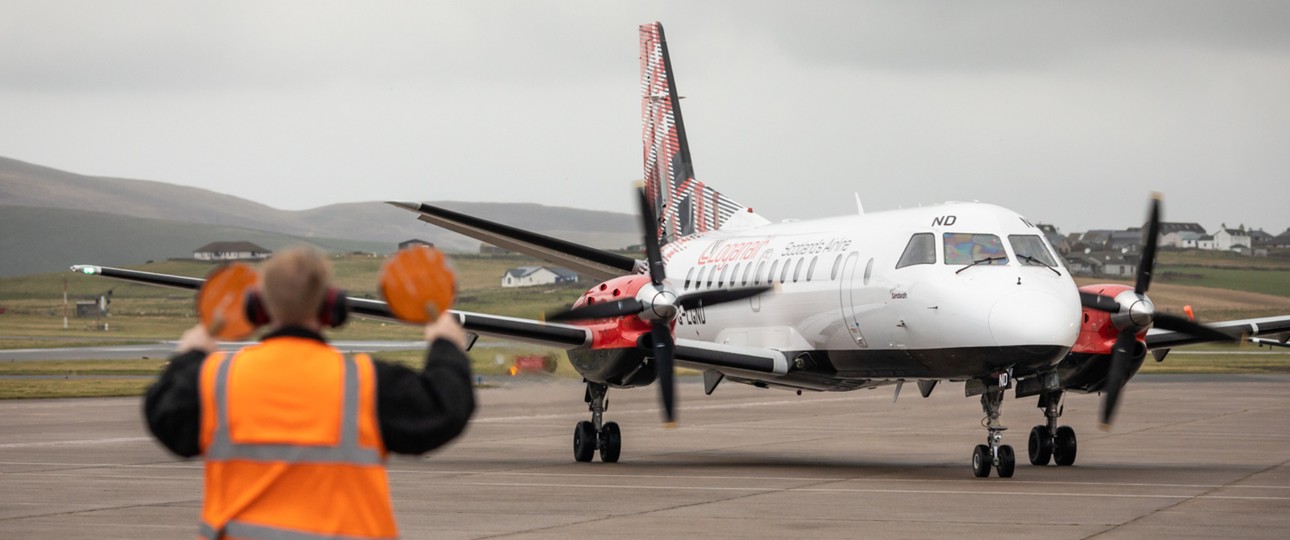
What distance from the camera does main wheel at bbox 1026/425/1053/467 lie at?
18.9m

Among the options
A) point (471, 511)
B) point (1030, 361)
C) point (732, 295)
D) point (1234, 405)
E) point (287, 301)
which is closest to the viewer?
point (287, 301)

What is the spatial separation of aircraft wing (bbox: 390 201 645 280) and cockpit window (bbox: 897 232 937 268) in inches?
167

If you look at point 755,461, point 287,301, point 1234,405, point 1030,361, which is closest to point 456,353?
point 287,301

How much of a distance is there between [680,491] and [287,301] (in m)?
11.3

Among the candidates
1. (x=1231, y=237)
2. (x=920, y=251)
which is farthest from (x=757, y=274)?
(x=1231, y=237)

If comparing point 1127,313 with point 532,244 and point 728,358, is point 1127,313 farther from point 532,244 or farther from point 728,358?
point 532,244

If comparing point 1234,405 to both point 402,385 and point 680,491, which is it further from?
point 402,385

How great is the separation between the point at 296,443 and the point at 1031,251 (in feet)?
45.7

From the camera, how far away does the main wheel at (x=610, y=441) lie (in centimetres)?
1952

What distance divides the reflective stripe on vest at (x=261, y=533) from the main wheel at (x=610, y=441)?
14943mm

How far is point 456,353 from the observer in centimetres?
462

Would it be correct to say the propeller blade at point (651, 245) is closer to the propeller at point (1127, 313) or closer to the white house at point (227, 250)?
the propeller at point (1127, 313)

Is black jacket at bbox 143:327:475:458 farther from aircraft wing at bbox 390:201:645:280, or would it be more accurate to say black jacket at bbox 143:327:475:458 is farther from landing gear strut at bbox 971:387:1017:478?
aircraft wing at bbox 390:201:645:280

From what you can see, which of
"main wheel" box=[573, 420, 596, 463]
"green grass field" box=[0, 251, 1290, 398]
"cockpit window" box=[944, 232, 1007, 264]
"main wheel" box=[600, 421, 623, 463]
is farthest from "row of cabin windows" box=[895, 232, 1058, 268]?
"green grass field" box=[0, 251, 1290, 398]
